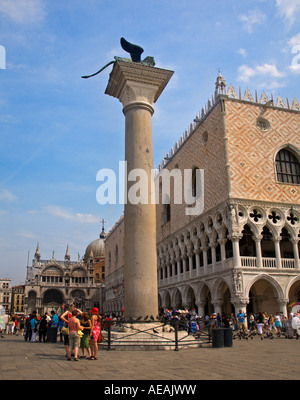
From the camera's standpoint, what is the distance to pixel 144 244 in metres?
11.0

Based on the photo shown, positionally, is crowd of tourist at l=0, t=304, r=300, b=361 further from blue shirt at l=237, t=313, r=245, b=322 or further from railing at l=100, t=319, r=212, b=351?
railing at l=100, t=319, r=212, b=351

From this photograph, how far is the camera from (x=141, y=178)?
1126 centimetres

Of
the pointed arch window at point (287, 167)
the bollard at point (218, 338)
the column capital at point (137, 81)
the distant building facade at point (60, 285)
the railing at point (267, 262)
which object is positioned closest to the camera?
the bollard at point (218, 338)

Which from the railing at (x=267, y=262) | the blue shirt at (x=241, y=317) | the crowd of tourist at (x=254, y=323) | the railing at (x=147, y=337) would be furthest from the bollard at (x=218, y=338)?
the railing at (x=267, y=262)

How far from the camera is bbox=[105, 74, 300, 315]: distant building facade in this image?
2106 centimetres

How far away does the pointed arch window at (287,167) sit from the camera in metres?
23.4

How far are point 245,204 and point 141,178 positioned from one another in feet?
38.0

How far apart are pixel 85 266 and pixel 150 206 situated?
54665mm

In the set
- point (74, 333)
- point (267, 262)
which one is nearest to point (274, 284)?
point (267, 262)

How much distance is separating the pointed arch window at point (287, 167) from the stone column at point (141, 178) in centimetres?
1308

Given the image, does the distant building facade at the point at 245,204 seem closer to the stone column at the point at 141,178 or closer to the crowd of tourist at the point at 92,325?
the crowd of tourist at the point at 92,325

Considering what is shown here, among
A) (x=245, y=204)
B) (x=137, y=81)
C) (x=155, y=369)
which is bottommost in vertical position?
(x=155, y=369)

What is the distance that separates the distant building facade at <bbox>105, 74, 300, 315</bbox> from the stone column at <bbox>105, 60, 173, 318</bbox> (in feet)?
33.6

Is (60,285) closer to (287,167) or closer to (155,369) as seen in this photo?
(287,167)
